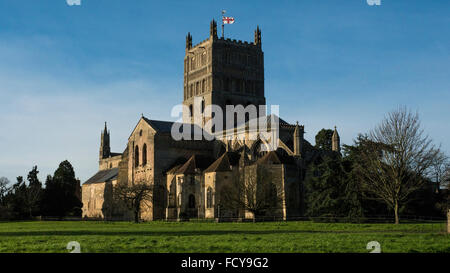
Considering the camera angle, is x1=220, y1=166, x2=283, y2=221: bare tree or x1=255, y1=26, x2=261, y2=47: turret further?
x1=255, y1=26, x2=261, y2=47: turret

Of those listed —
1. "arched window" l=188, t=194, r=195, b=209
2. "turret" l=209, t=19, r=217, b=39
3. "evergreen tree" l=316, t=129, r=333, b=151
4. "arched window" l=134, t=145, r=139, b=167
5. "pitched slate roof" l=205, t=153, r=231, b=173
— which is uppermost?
"turret" l=209, t=19, r=217, b=39

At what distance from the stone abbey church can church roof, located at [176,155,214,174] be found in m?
0.12

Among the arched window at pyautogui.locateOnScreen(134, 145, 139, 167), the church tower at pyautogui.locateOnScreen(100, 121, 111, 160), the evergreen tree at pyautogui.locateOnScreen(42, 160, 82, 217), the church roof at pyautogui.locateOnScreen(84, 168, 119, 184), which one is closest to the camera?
the arched window at pyautogui.locateOnScreen(134, 145, 139, 167)

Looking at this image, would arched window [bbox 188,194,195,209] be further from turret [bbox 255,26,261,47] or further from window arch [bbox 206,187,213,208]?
turret [bbox 255,26,261,47]

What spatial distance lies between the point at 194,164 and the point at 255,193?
13103mm

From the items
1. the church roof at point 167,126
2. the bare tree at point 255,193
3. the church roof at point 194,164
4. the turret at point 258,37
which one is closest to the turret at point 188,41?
the turret at point 258,37

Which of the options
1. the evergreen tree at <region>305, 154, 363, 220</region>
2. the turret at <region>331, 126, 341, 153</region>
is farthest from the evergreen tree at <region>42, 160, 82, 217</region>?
the evergreen tree at <region>305, 154, 363, 220</region>

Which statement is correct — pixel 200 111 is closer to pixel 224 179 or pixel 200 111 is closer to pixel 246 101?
pixel 246 101

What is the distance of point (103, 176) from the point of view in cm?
9562

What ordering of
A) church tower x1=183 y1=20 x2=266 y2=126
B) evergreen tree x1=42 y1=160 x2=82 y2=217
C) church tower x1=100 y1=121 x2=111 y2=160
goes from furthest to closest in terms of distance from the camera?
church tower x1=100 y1=121 x2=111 y2=160
church tower x1=183 y1=20 x2=266 y2=126
evergreen tree x1=42 y1=160 x2=82 y2=217

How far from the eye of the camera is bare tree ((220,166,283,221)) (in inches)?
1961

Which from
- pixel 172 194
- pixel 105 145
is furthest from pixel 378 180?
pixel 105 145

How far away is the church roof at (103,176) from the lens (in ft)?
293

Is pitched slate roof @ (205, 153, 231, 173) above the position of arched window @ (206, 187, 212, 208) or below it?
above
